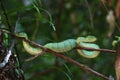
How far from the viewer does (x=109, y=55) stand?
5.54 feet

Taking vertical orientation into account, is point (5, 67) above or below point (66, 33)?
above

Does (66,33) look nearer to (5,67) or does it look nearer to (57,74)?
(57,74)

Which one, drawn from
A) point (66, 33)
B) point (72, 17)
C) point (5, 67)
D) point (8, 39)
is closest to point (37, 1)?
point (8, 39)

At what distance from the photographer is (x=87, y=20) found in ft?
6.44

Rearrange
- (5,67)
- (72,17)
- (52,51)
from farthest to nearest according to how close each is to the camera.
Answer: (72,17) → (52,51) → (5,67)

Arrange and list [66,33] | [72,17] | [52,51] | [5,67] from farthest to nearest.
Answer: [72,17] → [66,33] → [52,51] → [5,67]

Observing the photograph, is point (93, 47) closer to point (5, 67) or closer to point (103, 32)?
point (5, 67)

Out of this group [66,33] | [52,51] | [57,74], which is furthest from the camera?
[66,33]

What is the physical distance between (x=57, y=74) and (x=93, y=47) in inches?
29.5

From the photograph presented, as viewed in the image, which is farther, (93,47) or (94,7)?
(94,7)

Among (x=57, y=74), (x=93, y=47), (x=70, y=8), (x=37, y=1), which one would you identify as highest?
(x=37, y=1)

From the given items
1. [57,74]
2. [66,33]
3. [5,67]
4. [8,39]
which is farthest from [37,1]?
[66,33]

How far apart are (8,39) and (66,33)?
996 mm

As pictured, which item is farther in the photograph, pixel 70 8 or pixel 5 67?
pixel 70 8
